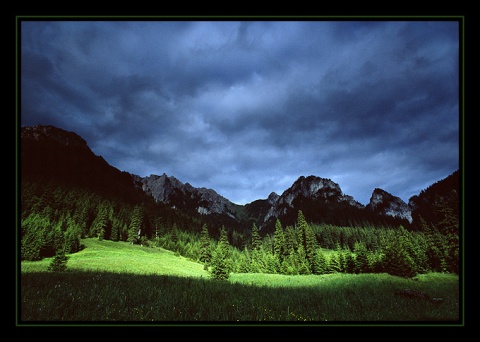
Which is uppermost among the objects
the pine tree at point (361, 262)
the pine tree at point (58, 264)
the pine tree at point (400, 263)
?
the pine tree at point (58, 264)

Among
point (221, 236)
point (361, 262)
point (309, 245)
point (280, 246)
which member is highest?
point (221, 236)

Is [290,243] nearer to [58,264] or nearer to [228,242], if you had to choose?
[228,242]

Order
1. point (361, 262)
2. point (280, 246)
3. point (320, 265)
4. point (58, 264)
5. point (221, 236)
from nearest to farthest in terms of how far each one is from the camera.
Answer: point (58, 264)
point (361, 262)
point (320, 265)
point (280, 246)
point (221, 236)

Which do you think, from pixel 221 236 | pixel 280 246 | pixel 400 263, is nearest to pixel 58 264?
pixel 400 263

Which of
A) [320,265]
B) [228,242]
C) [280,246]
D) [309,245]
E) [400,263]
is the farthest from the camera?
[228,242]

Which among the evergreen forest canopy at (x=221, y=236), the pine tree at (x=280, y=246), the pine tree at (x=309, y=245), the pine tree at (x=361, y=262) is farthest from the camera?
the pine tree at (x=280, y=246)

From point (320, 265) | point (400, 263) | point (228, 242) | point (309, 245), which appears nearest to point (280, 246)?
point (309, 245)

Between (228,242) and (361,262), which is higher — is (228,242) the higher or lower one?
the lower one

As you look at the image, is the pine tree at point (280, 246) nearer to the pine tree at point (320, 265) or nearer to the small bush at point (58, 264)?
the pine tree at point (320, 265)

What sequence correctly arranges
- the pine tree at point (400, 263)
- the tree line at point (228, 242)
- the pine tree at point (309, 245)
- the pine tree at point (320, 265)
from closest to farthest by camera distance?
the tree line at point (228, 242), the pine tree at point (400, 263), the pine tree at point (320, 265), the pine tree at point (309, 245)

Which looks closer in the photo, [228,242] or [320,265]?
[320,265]

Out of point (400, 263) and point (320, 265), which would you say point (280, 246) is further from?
point (400, 263)

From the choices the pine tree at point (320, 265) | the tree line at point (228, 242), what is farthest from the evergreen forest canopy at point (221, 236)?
the pine tree at point (320, 265)
